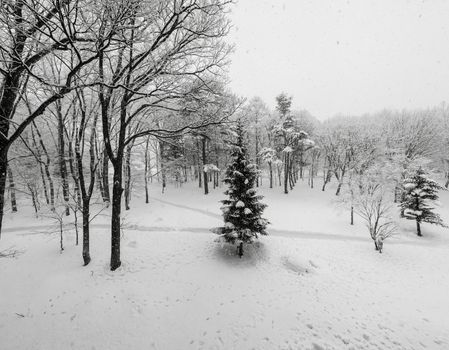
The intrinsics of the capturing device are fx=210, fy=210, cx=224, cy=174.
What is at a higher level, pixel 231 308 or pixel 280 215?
pixel 280 215

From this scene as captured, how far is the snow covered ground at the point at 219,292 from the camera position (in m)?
6.45

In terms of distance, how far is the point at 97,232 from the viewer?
44.6ft

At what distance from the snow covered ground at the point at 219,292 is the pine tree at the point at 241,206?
1330mm

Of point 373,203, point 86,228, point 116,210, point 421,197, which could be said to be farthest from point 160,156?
point 421,197

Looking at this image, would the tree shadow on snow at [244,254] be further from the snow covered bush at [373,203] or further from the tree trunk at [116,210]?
the snow covered bush at [373,203]

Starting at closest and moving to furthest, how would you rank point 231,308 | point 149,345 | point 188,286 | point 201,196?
point 149,345 < point 231,308 < point 188,286 < point 201,196

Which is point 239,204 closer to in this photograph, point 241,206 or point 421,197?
point 241,206

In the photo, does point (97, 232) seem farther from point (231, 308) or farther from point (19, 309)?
point (231, 308)

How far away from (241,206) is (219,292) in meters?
4.36

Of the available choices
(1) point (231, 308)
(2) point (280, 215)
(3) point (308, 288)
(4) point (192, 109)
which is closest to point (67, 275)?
(1) point (231, 308)

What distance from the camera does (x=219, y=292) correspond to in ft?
29.0

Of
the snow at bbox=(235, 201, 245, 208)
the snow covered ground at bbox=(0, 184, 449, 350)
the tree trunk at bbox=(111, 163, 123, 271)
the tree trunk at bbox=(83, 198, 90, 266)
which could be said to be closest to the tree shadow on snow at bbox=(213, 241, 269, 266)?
the snow covered ground at bbox=(0, 184, 449, 350)

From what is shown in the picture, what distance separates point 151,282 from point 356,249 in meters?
12.7

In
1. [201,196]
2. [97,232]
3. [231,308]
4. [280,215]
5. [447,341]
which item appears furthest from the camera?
[201,196]
